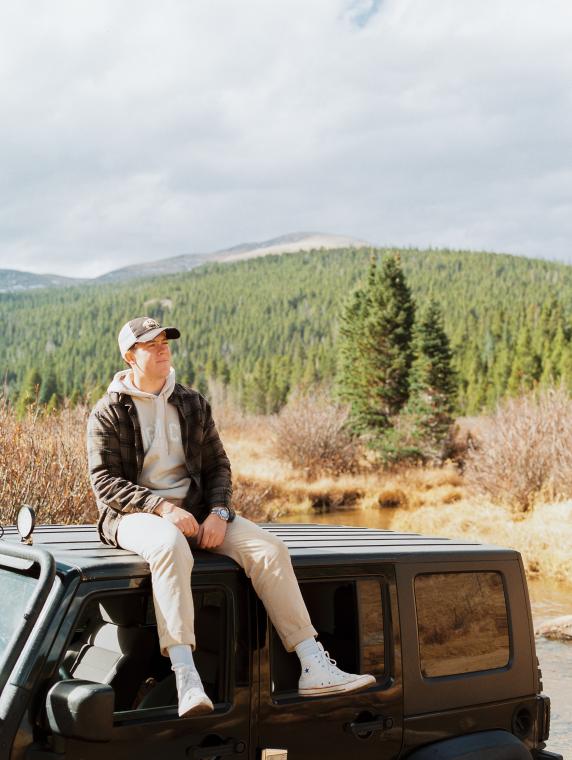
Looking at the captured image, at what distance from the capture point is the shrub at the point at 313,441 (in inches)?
1559

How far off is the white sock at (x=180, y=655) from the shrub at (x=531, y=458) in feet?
80.1

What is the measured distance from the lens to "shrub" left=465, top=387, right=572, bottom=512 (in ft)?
87.1

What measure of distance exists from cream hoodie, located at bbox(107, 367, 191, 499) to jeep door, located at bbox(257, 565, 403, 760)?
34.1 inches

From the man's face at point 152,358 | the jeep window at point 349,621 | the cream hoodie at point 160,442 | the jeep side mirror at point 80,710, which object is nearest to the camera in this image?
the jeep side mirror at point 80,710

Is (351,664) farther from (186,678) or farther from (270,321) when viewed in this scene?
(270,321)

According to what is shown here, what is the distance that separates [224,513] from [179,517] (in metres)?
0.23

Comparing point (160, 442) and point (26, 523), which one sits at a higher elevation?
point (160, 442)

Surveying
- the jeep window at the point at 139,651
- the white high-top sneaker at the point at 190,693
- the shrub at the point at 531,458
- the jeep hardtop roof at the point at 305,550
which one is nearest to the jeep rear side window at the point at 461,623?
the jeep hardtop roof at the point at 305,550

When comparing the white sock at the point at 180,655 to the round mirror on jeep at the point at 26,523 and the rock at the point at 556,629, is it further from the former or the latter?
the rock at the point at 556,629

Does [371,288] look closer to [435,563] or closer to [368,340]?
[368,340]

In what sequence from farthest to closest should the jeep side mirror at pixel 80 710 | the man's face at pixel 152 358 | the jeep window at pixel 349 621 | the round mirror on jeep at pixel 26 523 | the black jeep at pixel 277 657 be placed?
the man's face at pixel 152 358 < the jeep window at pixel 349 621 < the round mirror on jeep at pixel 26 523 < the black jeep at pixel 277 657 < the jeep side mirror at pixel 80 710

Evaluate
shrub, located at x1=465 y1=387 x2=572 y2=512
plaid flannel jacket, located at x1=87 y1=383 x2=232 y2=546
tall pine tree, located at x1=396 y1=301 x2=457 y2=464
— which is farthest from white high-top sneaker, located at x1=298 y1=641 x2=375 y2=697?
tall pine tree, located at x1=396 y1=301 x2=457 y2=464

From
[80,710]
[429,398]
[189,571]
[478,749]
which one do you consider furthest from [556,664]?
[429,398]

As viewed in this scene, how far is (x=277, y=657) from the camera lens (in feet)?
12.0
